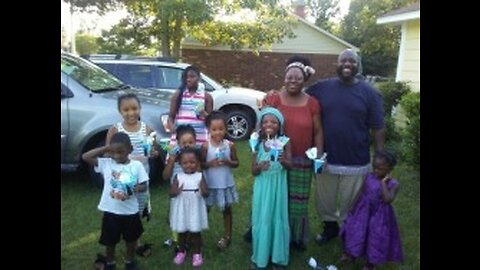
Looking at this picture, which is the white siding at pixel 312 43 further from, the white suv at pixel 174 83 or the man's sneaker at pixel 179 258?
the man's sneaker at pixel 179 258

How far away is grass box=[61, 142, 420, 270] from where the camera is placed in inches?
169

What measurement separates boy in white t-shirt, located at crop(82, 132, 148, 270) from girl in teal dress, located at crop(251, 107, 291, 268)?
968 millimetres

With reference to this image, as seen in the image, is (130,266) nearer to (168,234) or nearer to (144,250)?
(144,250)

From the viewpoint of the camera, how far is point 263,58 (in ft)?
68.3

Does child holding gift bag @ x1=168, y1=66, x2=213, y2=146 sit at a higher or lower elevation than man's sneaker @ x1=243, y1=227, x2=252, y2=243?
higher

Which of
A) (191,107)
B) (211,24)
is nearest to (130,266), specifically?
(191,107)

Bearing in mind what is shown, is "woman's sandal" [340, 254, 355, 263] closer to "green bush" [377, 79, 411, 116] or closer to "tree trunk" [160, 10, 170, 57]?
"green bush" [377, 79, 411, 116]

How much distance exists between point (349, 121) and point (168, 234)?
7.18ft

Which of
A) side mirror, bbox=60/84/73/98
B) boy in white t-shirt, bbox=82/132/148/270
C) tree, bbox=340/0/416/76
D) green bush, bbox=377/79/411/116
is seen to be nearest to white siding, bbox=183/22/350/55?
tree, bbox=340/0/416/76

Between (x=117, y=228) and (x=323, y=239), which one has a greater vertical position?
(x=117, y=228)

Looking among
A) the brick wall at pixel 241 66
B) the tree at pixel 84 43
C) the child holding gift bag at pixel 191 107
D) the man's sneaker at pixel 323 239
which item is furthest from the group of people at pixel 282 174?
the tree at pixel 84 43
